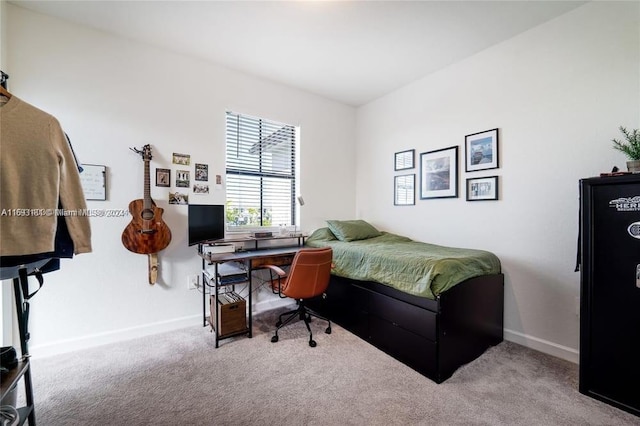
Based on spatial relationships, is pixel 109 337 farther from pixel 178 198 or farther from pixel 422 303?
pixel 422 303

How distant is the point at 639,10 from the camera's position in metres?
1.94

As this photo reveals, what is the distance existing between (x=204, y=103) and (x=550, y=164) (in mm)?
3406

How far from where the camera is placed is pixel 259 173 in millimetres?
3436

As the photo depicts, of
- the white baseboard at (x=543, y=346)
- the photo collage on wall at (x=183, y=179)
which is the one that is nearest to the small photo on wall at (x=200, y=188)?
the photo collage on wall at (x=183, y=179)

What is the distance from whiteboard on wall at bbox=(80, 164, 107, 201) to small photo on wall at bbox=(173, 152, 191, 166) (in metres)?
→ 0.59

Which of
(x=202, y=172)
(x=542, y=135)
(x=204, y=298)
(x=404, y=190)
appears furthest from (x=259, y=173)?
(x=542, y=135)

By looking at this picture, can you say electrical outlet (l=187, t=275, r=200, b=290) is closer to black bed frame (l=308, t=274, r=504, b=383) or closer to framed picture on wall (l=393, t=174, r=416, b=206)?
black bed frame (l=308, t=274, r=504, b=383)

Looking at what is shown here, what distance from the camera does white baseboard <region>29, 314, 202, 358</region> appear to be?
2.24 meters

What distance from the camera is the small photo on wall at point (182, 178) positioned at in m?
2.80

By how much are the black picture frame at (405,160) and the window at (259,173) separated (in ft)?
4.57

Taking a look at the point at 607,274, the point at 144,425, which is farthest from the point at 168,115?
the point at 607,274

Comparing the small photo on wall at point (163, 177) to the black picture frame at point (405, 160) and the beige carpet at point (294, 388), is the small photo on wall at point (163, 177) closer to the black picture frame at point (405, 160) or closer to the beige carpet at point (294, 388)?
the beige carpet at point (294, 388)

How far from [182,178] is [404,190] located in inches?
104

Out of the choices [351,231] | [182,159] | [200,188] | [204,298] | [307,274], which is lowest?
[204,298]
